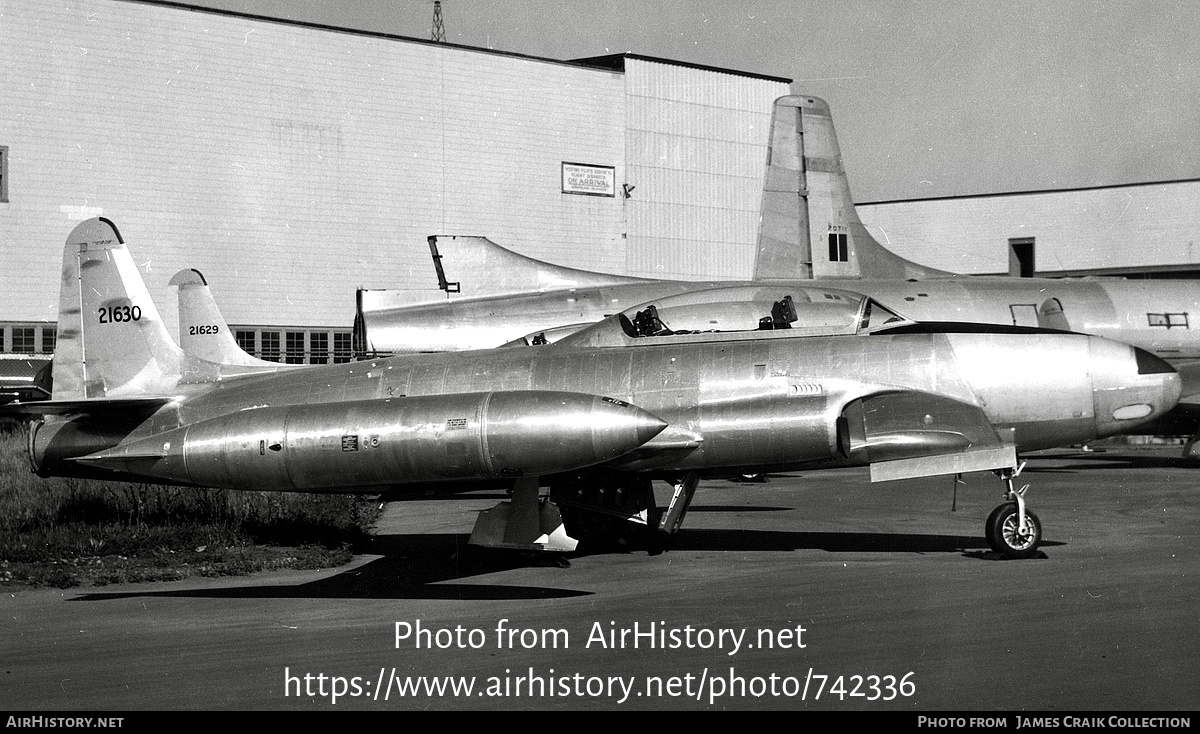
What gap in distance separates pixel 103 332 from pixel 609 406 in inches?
239

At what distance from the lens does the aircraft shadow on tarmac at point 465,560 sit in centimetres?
1066

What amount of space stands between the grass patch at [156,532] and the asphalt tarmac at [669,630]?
26.6 inches

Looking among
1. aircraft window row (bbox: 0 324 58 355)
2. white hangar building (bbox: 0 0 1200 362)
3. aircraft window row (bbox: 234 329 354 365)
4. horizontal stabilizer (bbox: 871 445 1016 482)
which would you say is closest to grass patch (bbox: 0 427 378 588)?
horizontal stabilizer (bbox: 871 445 1016 482)

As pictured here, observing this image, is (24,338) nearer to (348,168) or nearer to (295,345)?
(295,345)

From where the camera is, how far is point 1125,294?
21109 millimetres

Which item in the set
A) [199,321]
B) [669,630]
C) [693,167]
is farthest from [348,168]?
[669,630]

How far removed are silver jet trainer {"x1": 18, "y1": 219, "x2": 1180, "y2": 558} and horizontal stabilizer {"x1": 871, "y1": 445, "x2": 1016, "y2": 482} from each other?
18 millimetres

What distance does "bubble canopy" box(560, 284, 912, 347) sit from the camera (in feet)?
39.4

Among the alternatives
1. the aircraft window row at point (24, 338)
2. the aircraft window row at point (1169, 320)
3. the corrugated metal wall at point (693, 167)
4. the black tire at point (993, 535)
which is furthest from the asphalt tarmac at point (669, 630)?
the corrugated metal wall at point (693, 167)

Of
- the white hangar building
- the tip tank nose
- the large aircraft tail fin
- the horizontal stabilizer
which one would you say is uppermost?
the white hangar building

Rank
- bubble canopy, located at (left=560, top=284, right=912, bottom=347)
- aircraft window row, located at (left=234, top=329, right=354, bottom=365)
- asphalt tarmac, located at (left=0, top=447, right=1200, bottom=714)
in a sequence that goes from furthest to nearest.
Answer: aircraft window row, located at (left=234, top=329, right=354, bottom=365) < bubble canopy, located at (left=560, top=284, right=912, bottom=347) < asphalt tarmac, located at (left=0, top=447, right=1200, bottom=714)

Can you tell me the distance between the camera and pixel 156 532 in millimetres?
13492

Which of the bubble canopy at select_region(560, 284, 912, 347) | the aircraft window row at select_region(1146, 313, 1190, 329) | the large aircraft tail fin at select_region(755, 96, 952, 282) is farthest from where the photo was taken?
the large aircraft tail fin at select_region(755, 96, 952, 282)

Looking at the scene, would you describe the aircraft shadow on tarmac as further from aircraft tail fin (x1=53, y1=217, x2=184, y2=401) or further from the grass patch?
aircraft tail fin (x1=53, y1=217, x2=184, y2=401)
